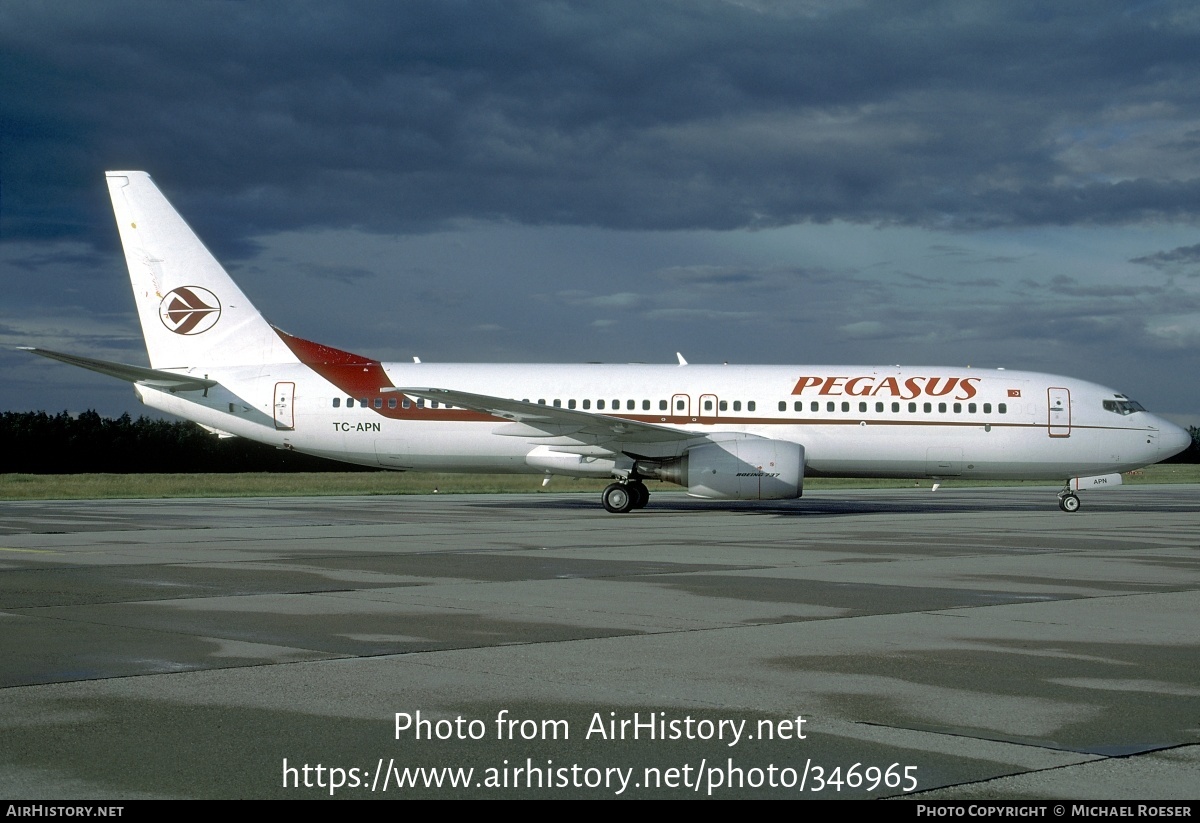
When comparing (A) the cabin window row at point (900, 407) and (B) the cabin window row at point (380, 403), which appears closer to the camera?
(A) the cabin window row at point (900, 407)

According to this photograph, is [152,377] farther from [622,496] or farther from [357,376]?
[622,496]

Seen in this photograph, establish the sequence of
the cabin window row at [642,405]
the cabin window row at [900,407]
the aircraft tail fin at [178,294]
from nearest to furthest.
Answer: the cabin window row at [900,407] → the cabin window row at [642,405] → the aircraft tail fin at [178,294]

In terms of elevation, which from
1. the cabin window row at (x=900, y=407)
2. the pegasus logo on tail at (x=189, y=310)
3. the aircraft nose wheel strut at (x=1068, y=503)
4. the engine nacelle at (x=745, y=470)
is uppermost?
the pegasus logo on tail at (x=189, y=310)

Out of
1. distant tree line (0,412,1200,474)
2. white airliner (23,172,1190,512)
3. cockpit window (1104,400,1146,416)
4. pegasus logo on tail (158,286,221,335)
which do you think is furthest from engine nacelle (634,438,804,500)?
distant tree line (0,412,1200,474)

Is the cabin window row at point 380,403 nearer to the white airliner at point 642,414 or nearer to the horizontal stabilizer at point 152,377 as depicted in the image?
the white airliner at point 642,414

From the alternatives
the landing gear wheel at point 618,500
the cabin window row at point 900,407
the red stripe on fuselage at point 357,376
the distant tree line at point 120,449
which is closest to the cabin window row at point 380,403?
the red stripe on fuselage at point 357,376

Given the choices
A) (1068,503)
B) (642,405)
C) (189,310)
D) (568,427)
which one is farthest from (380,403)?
(1068,503)

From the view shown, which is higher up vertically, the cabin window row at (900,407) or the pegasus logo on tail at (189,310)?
the pegasus logo on tail at (189,310)

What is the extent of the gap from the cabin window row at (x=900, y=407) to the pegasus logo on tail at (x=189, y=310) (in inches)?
582

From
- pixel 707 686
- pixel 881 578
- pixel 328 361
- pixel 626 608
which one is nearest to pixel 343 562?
pixel 626 608

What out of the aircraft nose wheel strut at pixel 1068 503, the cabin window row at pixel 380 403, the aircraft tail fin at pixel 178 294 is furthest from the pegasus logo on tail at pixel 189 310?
the aircraft nose wheel strut at pixel 1068 503

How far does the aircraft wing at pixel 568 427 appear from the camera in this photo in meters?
25.9

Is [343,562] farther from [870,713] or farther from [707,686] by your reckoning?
[870,713]

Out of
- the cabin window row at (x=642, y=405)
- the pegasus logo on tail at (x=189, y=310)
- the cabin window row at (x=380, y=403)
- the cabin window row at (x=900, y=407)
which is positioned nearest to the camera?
the cabin window row at (x=900, y=407)
